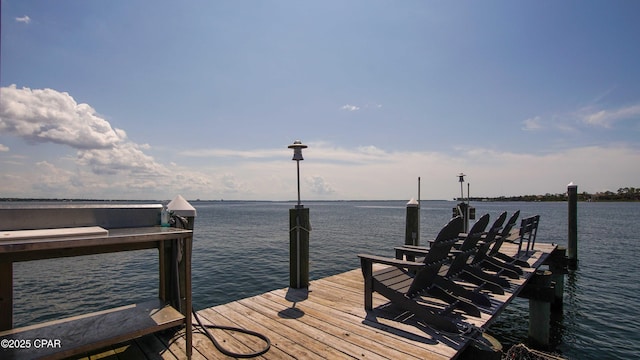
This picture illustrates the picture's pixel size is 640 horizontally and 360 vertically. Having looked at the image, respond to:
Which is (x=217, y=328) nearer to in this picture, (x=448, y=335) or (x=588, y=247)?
(x=448, y=335)

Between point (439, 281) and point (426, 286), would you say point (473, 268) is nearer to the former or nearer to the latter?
point (439, 281)

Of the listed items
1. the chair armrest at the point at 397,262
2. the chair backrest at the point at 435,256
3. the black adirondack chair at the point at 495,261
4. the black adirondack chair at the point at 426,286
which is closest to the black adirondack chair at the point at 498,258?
the black adirondack chair at the point at 495,261

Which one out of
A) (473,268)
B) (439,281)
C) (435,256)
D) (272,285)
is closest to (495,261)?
(473,268)

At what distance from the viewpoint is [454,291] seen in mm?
4180

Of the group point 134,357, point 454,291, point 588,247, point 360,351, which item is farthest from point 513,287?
point 588,247

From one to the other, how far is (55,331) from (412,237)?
6554 millimetres

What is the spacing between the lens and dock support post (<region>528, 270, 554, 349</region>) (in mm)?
5805

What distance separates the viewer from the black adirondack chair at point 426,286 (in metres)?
3.59

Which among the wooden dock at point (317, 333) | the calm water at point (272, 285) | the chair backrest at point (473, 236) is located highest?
the chair backrest at point (473, 236)

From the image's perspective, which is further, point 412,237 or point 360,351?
Result: point 412,237

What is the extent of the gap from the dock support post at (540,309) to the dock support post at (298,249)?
4289 mm

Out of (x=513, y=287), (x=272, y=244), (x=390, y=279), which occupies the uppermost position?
(x=390, y=279)

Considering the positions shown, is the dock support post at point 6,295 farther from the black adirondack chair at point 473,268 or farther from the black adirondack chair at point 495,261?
the black adirondack chair at point 495,261

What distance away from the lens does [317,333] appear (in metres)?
3.47
